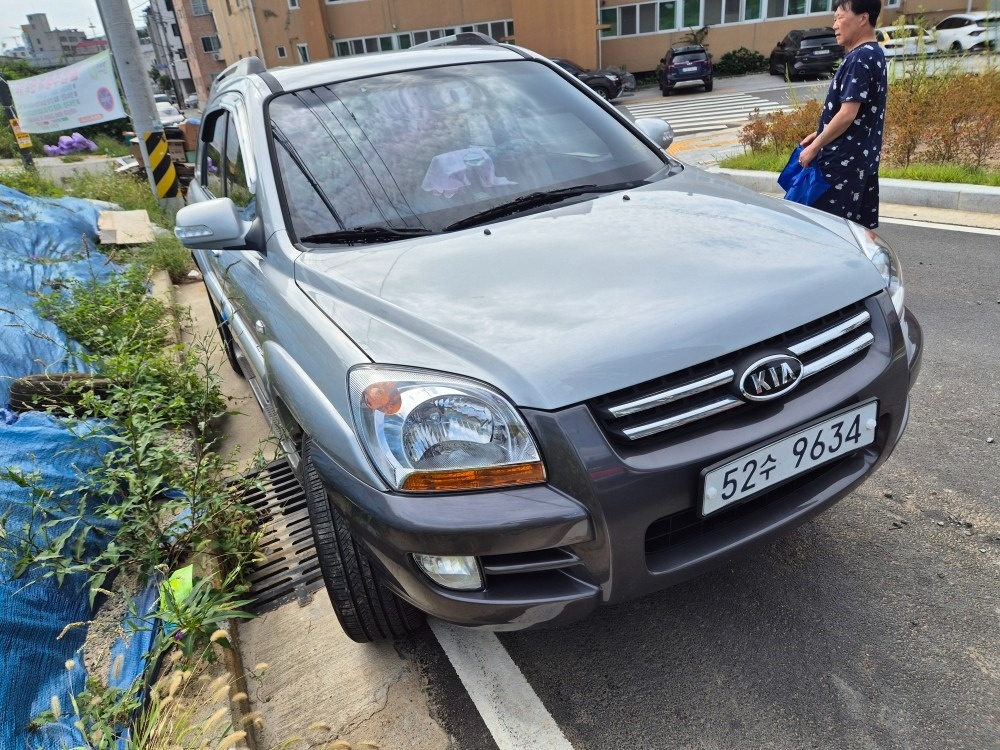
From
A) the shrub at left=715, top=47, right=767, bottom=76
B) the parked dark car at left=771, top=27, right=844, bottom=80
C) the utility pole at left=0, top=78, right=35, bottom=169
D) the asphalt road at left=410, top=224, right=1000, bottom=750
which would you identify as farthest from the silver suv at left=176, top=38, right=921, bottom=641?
the shrub at left=715, top=47, right=767, bottom=76

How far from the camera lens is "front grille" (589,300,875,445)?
163cm

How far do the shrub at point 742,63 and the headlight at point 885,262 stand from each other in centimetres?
2845

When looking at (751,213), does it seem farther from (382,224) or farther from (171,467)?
(171,467)

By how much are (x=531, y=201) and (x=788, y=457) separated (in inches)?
48.9

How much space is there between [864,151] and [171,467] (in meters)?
3.93

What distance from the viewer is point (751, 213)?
2.31 m

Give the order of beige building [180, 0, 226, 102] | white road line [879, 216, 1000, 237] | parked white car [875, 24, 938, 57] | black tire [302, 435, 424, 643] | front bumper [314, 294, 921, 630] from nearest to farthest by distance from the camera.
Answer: front bumper [314, 294, 921, 630], black tire [302, 435, 424, 643], white road line [879, 216, 1000, 237], parked white car [875, 24, 938, 57], beige building [180, 0, 226, 102]

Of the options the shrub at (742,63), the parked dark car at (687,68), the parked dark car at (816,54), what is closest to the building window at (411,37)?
the shrub at (742,63)

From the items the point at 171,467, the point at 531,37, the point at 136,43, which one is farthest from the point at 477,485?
the point at 531,37

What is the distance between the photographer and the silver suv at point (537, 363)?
162 centimetres

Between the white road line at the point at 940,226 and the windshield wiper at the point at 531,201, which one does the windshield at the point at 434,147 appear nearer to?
the windshield wiper at the point at 531,201

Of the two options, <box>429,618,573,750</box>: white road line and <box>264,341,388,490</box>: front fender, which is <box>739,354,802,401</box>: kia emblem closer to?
<box>264,341,388,490</box>: front fender

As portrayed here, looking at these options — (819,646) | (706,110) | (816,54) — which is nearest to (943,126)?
(819,646)

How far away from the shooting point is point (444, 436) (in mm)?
1654
